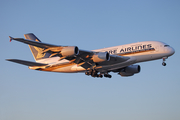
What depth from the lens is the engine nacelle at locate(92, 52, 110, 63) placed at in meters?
34.7

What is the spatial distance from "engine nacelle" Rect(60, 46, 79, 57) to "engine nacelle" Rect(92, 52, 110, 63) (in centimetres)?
356

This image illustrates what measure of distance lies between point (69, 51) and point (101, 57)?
16.5ft

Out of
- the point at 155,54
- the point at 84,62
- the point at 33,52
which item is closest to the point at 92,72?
the point at 84,62

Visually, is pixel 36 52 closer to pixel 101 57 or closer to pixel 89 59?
pixel 89 59

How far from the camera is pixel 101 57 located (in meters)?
34.9

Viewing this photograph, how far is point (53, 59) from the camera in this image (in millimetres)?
42375

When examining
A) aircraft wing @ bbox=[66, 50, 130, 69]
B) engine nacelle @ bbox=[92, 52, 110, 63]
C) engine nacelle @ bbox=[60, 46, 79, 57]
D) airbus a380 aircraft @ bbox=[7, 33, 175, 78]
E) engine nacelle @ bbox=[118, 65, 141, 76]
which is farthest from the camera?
engine nacelle @ bbox=[118, 65, 141, 76]

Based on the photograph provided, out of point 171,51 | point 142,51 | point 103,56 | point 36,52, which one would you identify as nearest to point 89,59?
point 103,56

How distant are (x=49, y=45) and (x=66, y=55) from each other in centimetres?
268

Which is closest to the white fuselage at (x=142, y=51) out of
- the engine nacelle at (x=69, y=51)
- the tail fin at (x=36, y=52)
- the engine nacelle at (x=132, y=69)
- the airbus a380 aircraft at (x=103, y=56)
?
the airbus a380 aircraft at (x=103, y=56)

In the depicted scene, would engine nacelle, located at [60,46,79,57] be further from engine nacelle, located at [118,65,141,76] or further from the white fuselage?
engine nacelle, located at [118,65,141,76]

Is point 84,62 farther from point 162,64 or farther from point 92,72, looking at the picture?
point 162,64

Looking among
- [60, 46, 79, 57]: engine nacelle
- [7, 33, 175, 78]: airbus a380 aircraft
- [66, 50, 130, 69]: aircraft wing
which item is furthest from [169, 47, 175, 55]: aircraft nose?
[60, 46, 79, 57]: engine nacelle

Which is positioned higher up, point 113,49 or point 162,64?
point 113,49
